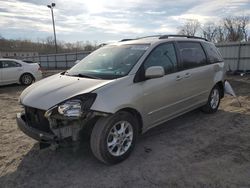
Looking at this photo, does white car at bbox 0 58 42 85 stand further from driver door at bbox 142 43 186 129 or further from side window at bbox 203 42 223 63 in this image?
driver door at bbox 142 43 186 129

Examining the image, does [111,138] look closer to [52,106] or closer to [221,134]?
[52,106]

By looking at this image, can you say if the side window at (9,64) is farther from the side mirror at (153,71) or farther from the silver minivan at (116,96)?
the side mirror at (153,71)

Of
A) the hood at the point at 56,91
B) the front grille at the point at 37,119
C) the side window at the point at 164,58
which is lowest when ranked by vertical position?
the front grille at the point at 37,119

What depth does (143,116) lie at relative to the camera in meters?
4.28

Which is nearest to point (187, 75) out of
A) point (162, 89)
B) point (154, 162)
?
point (162, 89)

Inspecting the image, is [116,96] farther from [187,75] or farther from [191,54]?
[191,54]

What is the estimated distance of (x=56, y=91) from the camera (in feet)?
12.7

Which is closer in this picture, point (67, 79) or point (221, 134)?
point (67, 79)

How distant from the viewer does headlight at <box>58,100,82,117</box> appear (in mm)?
3504

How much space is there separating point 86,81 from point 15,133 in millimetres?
2389

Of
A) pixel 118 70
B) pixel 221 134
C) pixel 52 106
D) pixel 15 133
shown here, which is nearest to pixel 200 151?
pixel 221 134

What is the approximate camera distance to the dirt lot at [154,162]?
352 cm

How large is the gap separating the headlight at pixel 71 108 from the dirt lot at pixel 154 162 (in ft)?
2.87

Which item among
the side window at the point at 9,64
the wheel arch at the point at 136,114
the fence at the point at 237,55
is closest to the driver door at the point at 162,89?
the wheel arch at the point at 136,114
